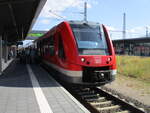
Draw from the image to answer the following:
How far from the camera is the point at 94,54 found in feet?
32.4

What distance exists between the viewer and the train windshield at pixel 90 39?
9.95 metres

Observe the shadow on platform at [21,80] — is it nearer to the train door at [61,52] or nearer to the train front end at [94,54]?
the train door at [61,52]

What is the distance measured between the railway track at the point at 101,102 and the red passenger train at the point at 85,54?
587 millimetres

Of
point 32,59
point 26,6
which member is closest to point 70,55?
point 26,6

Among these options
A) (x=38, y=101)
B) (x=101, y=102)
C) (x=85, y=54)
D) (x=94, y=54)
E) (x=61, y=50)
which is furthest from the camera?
(x=61, y=50)

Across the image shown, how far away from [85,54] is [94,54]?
38 cm

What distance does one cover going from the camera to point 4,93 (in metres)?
8.34

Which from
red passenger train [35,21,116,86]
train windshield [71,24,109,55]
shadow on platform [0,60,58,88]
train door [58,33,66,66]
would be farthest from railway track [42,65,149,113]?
train windshield [71,24,109,55]

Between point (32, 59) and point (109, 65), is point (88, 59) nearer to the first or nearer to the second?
point (109, 65)

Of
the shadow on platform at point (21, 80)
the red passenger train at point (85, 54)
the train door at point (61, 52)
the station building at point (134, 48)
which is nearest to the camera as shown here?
the red passenger train at point (85, 54)

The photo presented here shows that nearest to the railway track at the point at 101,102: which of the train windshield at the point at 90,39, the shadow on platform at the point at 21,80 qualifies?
the shadow on platform at the point at 21,80

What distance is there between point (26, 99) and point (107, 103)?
2940mm

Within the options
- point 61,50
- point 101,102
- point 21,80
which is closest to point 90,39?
point 61,50

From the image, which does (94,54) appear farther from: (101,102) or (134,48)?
(134,48)
